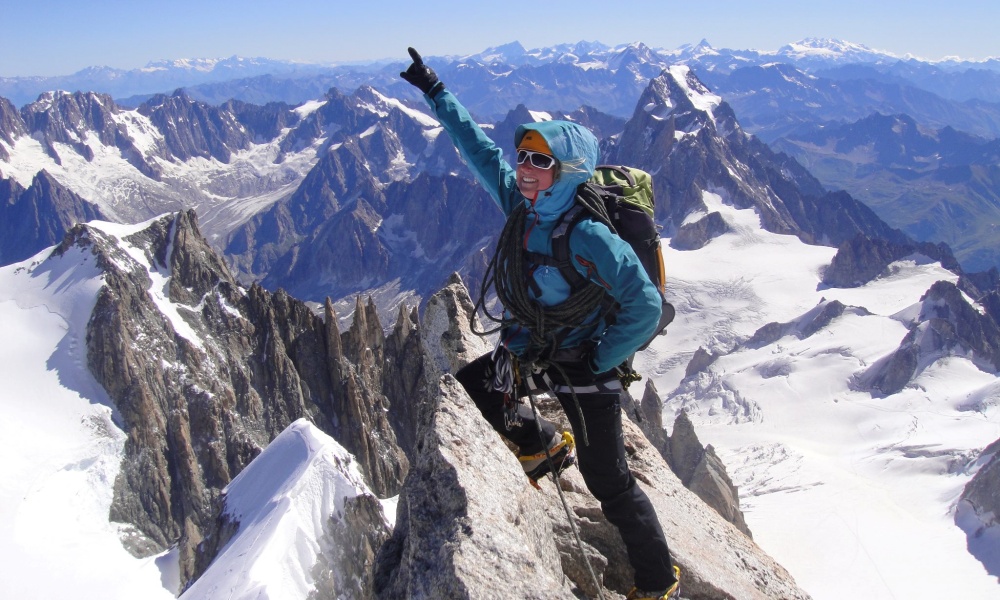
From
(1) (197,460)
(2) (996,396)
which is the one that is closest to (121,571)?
(1) (197,460)

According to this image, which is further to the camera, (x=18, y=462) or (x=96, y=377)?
(x=96, y=377)

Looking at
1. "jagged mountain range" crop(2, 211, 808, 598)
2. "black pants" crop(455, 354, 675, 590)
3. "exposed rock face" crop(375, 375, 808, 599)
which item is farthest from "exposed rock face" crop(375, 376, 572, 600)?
"jagged mountain range" crop(2, 211, 808, 598)

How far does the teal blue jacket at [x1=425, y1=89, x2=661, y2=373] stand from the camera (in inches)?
222

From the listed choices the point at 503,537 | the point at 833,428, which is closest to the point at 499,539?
the point at 503,537

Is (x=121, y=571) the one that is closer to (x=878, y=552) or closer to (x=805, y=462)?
(x=878, y=552)

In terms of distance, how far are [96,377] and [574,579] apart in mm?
73288

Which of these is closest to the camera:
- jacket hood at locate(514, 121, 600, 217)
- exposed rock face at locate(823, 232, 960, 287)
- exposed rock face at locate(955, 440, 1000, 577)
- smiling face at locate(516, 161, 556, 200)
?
jacket hood at locate(514, 121, 600, 217)

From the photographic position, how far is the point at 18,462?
59.2 meters

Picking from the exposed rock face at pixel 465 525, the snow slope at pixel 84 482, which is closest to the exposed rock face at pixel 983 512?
the snow slope at pixel 84 482

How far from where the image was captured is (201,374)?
67.8 metres

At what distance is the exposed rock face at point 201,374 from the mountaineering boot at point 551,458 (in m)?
57.5

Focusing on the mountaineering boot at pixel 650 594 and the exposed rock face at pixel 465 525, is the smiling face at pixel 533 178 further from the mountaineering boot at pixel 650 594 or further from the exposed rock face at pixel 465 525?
the mountaineering boot at pixel 650 594

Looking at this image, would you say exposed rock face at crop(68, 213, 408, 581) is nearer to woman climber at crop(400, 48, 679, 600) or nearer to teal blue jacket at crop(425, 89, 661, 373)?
woman climber at crop(400, 48, 679, 600)

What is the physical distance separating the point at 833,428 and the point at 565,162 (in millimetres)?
120516
